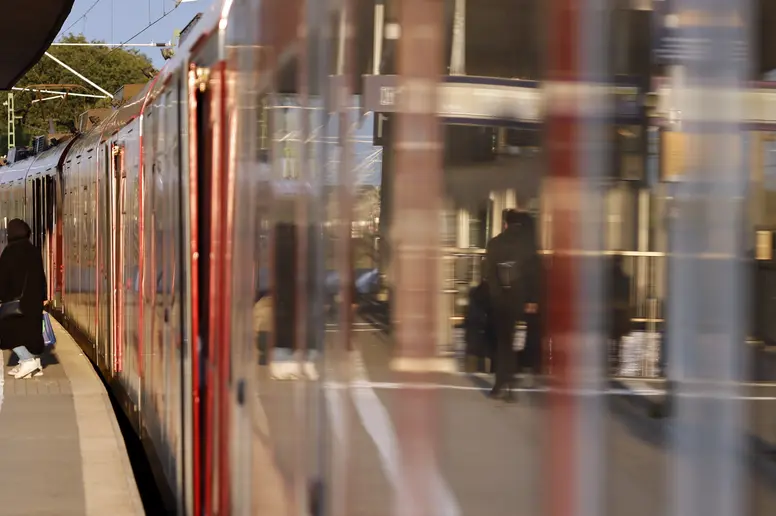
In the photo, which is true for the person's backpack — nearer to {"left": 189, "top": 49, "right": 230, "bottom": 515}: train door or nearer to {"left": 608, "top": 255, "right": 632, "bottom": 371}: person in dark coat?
{"left": 608, "top": 255, "right": 632, "bottom": 371}: person in dark coat

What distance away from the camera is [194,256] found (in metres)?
5.34

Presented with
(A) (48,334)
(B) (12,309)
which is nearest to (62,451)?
(B) (12,309)

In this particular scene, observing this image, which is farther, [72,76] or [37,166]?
[72,76]

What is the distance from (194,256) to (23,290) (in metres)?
8.20

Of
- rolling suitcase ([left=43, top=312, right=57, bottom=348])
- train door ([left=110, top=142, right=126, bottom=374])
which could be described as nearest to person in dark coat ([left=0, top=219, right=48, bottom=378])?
train door ([left=110, top=142, right=126, bottom=374])

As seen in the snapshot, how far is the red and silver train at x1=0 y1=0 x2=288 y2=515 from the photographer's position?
424cm

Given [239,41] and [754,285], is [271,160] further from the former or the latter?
[754,285]

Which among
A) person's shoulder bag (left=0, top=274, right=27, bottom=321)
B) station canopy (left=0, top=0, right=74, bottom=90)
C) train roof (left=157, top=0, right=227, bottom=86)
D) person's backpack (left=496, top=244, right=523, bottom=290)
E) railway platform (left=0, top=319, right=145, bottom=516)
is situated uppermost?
station canopy (left=0, top=0, right=74, bottom=90)

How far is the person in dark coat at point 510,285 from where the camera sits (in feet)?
6.56

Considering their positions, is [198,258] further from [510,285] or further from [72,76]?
[72,76]

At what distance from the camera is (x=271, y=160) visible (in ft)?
12.3

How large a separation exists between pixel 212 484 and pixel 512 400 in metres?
3.14

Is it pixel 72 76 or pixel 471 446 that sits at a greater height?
pixel 72 76

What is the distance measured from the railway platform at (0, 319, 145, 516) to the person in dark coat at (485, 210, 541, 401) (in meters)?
5.48
